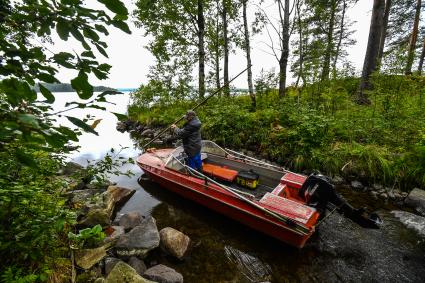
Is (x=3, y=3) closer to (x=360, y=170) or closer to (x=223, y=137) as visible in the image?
(x=360, y=170)

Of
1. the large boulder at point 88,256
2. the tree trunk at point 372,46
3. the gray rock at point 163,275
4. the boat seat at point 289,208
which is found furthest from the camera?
the tree trunk at point 372,46

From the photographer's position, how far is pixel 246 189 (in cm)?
648

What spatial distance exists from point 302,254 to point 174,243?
104 inches

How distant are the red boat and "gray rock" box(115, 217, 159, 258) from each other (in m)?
1.62

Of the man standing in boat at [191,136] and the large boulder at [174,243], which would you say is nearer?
the large boulder at [174,243]

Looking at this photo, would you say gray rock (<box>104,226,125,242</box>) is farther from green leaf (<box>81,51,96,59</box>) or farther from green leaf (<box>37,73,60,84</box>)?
green leaf (<box>81,51,96,59</box>)

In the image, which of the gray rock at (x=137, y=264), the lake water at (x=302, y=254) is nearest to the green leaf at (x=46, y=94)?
the lake water at (x=302, y=254)

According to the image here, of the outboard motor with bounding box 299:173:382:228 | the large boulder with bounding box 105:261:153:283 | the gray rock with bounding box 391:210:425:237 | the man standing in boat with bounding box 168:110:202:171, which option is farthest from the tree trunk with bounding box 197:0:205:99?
the large boulder with bounding box 105:261:153:283

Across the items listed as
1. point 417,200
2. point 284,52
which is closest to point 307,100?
point 284,52

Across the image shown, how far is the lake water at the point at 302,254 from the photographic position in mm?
4211

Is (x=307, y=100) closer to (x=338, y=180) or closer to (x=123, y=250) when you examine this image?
(x=338, y=180)

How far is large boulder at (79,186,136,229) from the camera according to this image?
5.01 m

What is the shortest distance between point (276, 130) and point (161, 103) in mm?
10473

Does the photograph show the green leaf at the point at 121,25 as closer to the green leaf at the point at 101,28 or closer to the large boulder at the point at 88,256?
the green leaf at the point at 101,28
